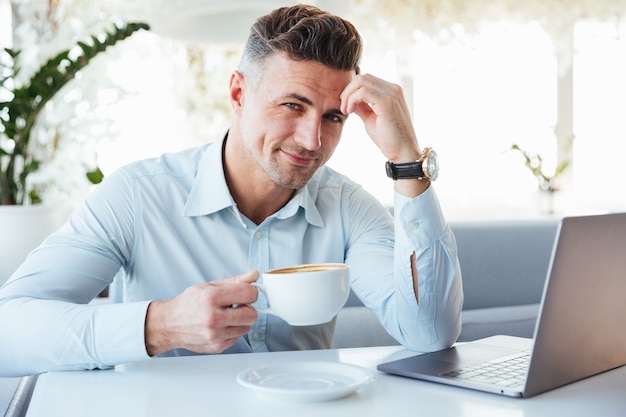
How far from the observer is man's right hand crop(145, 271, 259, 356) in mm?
1015

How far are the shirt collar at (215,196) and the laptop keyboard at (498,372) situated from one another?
0.58 m

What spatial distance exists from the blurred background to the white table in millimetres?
3303

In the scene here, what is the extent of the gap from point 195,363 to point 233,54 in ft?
13.0

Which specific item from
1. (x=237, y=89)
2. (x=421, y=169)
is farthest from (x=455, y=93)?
(x=421, y=169)

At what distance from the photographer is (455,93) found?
5.55 metres

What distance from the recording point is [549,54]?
18.7 ft

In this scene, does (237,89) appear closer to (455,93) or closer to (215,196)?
(215,196)

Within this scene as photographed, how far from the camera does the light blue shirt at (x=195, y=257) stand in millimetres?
1146

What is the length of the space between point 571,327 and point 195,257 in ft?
2.69

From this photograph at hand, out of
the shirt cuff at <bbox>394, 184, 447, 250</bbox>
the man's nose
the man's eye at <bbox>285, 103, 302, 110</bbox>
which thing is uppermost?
the man's eye at <bbox>285, 103, 302, 110</bbox>

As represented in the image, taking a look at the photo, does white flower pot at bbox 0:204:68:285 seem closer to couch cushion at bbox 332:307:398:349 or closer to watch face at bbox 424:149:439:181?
couch cushion at bbox 332:307:398:349

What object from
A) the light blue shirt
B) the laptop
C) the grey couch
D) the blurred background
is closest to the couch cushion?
the grey couch

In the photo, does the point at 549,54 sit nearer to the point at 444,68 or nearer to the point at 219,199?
the point at 444,68

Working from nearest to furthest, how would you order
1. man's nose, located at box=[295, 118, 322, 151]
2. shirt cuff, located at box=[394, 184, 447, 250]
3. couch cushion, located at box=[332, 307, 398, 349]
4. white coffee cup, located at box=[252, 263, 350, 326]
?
white coffee cup, located at box=[252, 263, 350, 326]
shirt cuff, located at box=[394, 184, 447, 250]
man's nose, located at box=[295, 118, 322, 151]
couch cushion, located at box=[332, 307, 398, 349]
